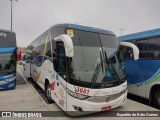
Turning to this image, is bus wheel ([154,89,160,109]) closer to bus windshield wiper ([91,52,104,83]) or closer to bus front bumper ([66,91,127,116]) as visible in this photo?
bus front bumper ([66,91,127,116])

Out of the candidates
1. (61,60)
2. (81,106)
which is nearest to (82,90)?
(81,106)

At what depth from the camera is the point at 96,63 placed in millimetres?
4934

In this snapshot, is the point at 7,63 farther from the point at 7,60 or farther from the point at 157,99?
the point at 157,99

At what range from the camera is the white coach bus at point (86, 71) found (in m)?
4.53

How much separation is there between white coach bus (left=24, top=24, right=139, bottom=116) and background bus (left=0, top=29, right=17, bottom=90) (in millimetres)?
4508

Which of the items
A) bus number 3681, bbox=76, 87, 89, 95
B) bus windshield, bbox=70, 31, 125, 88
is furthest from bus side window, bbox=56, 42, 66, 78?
bus number 3681, bbox=76, 87, 89, 95

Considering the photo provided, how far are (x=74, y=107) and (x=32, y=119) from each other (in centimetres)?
132

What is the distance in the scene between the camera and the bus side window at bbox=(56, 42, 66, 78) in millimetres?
4910

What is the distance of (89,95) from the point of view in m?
4.54

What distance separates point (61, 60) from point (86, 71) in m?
0.93

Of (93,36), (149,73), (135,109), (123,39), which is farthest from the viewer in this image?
(123,39)

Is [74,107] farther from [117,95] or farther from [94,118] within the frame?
[117,95]

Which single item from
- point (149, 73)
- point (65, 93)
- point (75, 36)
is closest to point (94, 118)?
point (65, 93)

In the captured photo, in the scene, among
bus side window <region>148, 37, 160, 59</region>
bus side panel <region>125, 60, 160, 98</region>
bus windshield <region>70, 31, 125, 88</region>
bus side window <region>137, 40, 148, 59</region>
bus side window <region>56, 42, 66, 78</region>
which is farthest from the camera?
bus side window <region>137, 40, 148, 59</region>
